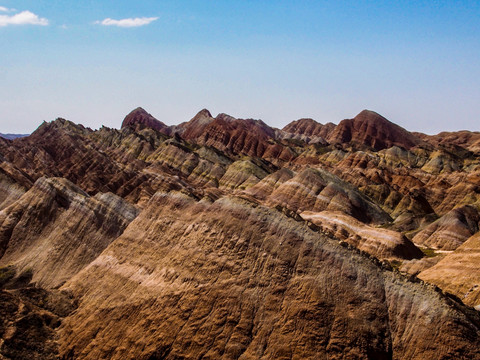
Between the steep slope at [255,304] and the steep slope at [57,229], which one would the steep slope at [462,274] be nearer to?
the steep slope at [255,304]

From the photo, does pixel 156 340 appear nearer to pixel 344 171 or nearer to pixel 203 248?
pixel 203 248

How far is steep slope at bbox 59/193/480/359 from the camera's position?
2181cm

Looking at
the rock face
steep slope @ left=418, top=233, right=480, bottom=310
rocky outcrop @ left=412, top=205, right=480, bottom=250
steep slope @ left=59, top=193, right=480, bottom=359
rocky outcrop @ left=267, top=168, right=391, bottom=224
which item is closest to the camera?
steep slope @ left=59, top=193, right=480, bottom=359

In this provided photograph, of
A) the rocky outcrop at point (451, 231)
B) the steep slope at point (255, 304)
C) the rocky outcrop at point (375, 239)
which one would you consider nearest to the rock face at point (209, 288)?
the steep slope at point (255, 304)

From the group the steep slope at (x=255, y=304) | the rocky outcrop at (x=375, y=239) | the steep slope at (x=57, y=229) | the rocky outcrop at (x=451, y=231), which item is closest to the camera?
the steep slope at (x=255, y=304)

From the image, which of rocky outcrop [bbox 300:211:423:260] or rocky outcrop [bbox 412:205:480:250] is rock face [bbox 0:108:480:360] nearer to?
rocky outcrop [bbox 300:211:423:260]

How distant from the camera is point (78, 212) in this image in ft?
157

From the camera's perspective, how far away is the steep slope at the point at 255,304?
21812mm

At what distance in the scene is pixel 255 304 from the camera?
2430cm

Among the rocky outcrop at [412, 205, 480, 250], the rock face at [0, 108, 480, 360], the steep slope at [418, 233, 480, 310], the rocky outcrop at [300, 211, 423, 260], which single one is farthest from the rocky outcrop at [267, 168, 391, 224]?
the steep slope at [418, 233, 480, 310]

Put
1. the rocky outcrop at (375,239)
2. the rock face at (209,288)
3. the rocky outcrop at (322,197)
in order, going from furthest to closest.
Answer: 1. the rocky outcrop at (322,197)
2. the rocky outcrop at (375,239)
3. the rock face at (209,288)

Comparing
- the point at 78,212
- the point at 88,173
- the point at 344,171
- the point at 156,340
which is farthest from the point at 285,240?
the point at 344,171

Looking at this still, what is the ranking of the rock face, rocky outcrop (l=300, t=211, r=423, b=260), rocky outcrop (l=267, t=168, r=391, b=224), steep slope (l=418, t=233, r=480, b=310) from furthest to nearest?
rocky outcrop (l=267, t=168, r=391, b=224)
rocky outcrop (l=300, t=211, r=423, b=260)
steep slope (l=418, t=233, r=480, b=310)
the rock face

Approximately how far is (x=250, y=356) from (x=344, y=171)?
118188 millimetres
